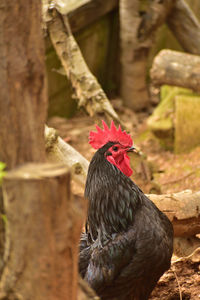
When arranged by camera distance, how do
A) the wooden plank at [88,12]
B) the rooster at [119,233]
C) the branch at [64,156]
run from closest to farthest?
1. the rooster at [119,233]
2. the branch at [64,156]
3. the wooden plank at [88,12]

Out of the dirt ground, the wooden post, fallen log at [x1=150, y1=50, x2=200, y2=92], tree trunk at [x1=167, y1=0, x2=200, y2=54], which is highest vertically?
tree trunk at [x1=167, y1=0, x2=200, y2=54]

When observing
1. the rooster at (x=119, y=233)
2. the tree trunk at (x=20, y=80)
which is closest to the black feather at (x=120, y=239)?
the rooster at (x=119, y=233)

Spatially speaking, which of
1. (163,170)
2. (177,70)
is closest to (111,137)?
(163,170)

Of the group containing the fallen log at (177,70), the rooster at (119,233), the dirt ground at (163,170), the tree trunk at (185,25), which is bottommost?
the dirt ground at (163,170)

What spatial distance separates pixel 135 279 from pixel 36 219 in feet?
3.94

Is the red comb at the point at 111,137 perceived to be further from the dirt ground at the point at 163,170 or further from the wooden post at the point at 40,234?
the wooden post at the point at 40,234

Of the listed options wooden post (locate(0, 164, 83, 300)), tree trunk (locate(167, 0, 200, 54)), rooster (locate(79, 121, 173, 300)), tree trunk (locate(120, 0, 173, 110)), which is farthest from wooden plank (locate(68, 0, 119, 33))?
wooden post (locate(0, 164, 83, 300))

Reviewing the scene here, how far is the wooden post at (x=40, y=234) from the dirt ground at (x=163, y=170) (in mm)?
1507

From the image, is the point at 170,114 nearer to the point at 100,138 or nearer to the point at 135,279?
the point at 100,138

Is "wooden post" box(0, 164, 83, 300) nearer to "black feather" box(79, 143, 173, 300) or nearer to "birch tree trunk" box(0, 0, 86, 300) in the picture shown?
"birch tree trunk" box(0, 0, 86, 300)

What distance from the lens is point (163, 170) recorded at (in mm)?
4895

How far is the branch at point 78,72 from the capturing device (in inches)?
144

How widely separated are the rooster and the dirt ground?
431 millimetres

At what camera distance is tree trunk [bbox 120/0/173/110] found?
19.4ft
